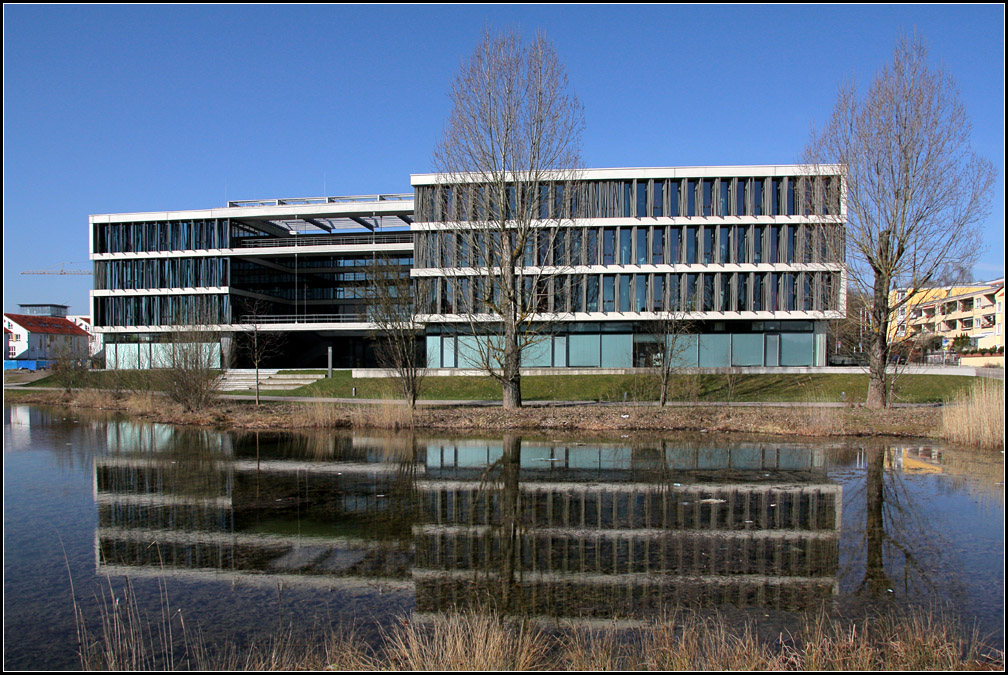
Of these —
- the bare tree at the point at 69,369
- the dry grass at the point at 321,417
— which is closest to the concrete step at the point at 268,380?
the bare tree at the point at 69,369

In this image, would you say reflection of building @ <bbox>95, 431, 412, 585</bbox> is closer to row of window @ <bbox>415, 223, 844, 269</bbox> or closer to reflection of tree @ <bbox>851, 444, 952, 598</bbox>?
reflection of tree @ <bbox>851, 444, 952, 598</bbox>

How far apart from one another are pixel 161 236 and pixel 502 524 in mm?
56530

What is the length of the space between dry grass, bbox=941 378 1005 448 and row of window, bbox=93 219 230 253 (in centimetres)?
5275

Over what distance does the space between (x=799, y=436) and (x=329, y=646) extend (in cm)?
1752

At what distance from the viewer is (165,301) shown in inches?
2215

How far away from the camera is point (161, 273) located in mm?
56469

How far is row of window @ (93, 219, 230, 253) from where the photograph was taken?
5581 centimetres

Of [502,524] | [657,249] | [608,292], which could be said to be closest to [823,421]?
[502,524]

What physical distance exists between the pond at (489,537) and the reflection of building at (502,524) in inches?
1.6

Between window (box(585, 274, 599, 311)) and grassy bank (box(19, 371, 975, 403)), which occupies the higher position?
window (box(585, 274, 599, 311))

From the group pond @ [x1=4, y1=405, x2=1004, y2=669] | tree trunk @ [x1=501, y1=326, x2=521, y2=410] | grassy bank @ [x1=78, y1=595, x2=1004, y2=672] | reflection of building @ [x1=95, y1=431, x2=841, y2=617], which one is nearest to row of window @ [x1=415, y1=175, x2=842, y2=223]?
tree trunk @ [x1=501, y1=326, x2=521, y2=410]

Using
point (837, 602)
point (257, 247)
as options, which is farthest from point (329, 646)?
point (257, 247)

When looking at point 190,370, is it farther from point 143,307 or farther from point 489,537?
point 143,307

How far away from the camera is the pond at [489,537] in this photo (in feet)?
21.7
